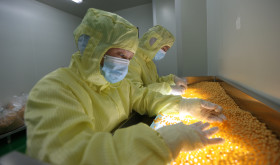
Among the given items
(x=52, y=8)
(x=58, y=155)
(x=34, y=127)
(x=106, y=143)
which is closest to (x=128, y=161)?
(x=106, y=143)

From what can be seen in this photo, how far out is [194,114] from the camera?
105cm

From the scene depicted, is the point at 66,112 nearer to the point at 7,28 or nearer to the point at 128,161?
the point at 128,161

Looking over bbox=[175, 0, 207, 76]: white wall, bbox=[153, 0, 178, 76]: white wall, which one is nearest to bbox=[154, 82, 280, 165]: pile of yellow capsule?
bbox=[175, 0, 207, 76]: white wall

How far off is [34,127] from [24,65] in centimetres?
424

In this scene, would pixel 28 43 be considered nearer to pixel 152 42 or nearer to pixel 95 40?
pixel 152 42

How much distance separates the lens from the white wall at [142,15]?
489cm

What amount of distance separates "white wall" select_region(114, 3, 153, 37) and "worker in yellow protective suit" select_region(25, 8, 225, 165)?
14.4 ft

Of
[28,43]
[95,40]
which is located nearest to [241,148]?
[95,40]

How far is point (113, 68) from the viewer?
38.3 inches

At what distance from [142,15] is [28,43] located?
3.72 m

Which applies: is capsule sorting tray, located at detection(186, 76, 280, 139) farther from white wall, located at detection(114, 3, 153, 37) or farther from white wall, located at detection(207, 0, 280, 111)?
white wall, located at detection(114, 3, 153, 37)

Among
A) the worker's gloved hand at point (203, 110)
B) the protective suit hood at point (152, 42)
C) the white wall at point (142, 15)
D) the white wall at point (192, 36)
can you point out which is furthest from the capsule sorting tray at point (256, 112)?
the white wall at point (142, 15)

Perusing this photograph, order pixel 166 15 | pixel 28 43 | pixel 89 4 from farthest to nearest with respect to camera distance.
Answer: pixel 89 4, pixel 166 15, pixel 28 43

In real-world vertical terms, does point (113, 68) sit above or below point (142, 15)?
below
